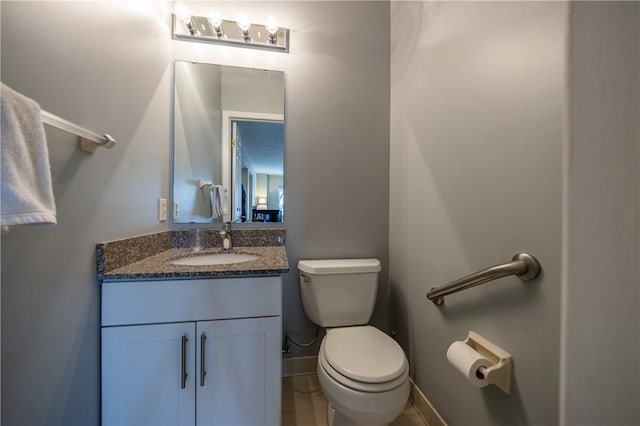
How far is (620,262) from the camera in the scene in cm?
60

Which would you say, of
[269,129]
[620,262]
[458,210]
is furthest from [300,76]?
[620,262]

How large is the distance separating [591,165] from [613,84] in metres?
0.21

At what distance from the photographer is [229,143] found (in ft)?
4.85

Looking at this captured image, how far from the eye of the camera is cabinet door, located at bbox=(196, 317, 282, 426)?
0.91m

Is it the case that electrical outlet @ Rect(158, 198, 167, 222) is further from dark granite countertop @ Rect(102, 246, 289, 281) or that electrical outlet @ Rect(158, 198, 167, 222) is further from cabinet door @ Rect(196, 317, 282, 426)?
cabinet door @ Rect(196, 317, 282, 426)

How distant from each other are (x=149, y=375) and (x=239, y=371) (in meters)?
0.32

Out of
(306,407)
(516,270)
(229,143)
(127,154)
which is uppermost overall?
(229,143)

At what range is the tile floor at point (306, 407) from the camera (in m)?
1.19

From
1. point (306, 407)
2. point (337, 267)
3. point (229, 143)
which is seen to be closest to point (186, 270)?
point (337, 267)

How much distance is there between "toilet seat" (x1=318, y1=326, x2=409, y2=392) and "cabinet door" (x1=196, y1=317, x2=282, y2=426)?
0.25m

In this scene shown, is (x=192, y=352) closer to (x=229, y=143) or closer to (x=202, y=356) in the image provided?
(x=202, y=356)

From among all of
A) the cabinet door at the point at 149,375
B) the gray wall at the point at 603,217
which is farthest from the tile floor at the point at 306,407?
the gray wall at the point at 603,217

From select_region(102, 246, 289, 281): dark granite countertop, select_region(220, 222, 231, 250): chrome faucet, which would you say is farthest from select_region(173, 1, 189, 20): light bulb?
select_region(102, 246, 289, 281): dark granite countertop

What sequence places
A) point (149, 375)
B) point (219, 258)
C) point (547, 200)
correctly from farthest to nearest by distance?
point (219, 258) < point (149, 375) < point (547, 200)
